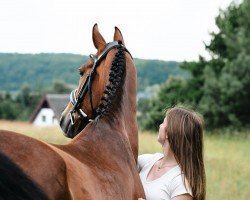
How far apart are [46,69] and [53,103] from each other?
32636mm

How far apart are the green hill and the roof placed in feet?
51.5

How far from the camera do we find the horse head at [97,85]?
4.40 m

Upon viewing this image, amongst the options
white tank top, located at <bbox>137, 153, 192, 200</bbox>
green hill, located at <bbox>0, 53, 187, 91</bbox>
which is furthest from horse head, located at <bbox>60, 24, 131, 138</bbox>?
green hill, located at <bbox>0, 53, 187, 91</bbox>

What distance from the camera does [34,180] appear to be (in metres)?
2.84

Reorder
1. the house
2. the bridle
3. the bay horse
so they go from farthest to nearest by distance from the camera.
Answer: the house < the bridle < the bay horse

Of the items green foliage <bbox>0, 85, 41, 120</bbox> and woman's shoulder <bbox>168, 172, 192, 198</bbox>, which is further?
green foliage <bbox>0, 85, 41, 120</bbox>

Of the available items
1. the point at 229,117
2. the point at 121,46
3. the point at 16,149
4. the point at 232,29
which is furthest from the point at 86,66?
the point at 232,29

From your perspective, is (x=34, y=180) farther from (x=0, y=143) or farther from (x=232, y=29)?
(x=232, y=29)

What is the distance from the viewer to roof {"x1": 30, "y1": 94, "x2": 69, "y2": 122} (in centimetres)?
7209

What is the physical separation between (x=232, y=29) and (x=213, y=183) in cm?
2502

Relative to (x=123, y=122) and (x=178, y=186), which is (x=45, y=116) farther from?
(x=178, y=186)

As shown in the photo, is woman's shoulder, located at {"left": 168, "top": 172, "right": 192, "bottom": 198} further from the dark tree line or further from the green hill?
the green hill

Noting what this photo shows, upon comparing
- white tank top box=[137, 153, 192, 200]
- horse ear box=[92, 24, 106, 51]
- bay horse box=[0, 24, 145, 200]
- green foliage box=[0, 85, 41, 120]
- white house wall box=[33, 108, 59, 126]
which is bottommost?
white house wall box=[33, 108, 59, 126]

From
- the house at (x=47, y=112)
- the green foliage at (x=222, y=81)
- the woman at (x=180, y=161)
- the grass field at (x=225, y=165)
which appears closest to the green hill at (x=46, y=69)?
the house at (x=47, y=112)
